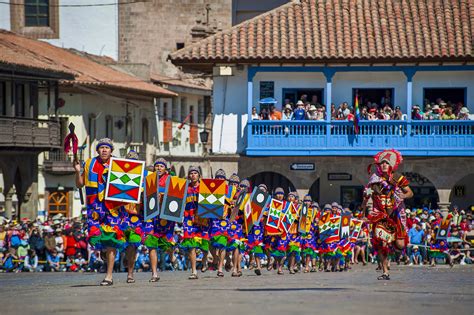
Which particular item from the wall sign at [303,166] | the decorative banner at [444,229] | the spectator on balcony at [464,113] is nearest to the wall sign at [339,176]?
the wall sign at [303,166]

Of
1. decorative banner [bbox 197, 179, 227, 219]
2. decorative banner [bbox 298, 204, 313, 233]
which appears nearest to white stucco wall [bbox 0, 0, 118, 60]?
decorative banner [bbox 298, 204, 313, 233]

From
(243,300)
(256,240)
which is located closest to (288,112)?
(256,240)

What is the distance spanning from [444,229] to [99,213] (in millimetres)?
23474

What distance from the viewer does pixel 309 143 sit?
47906mm

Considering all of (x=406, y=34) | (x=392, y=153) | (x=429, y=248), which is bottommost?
(x=429, y=248)

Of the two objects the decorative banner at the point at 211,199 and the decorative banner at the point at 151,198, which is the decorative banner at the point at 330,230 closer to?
the decorative banner at the point at 211,199

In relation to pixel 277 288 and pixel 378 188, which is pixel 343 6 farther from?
pixel 277 288

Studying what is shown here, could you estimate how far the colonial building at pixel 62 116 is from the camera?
53.8 metres

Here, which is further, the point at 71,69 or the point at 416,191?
the point at 71,69

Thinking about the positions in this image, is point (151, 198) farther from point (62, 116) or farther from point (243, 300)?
point (62, 116)

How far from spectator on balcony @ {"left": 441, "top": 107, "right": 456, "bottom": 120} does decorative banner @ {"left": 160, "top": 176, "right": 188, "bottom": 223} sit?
2567 cm

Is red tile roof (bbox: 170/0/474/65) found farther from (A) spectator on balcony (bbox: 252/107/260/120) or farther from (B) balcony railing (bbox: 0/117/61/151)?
(B) balcony railing (bbox: 0/117/61/151)

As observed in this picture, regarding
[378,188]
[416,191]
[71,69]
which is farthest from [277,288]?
[71,69]

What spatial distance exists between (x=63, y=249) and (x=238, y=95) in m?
11.4
